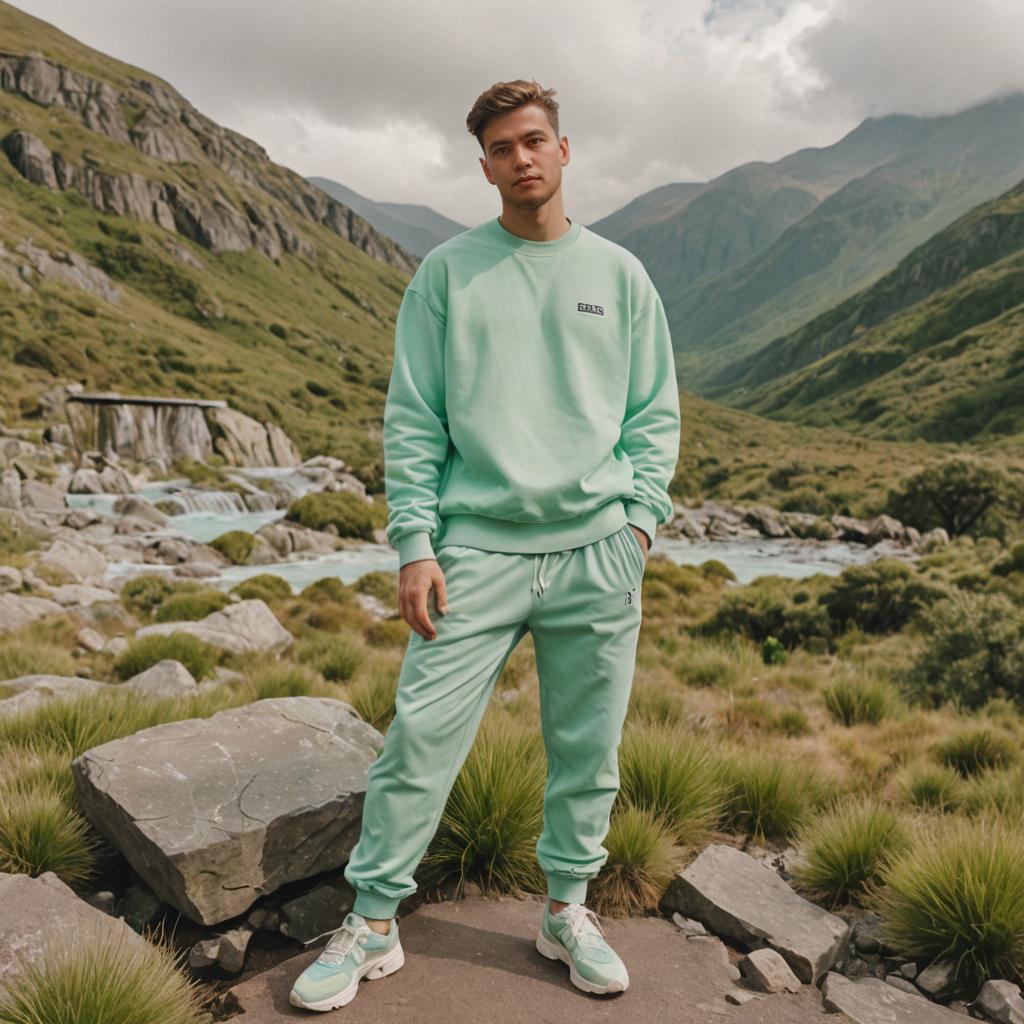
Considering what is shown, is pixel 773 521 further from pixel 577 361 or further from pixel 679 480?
pixel 577 361

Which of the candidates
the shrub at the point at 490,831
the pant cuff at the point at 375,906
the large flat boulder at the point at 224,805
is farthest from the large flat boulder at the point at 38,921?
the shrub at the point at 490,831

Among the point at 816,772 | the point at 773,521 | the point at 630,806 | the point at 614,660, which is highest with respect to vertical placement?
the point at 614,660

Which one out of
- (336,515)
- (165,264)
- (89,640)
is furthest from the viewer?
(165,264)

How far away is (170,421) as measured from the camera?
4106 centimetres

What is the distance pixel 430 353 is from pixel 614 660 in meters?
1.33

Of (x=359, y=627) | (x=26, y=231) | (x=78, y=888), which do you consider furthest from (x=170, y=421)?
(x=26, y=231)

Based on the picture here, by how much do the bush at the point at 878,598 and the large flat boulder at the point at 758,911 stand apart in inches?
463

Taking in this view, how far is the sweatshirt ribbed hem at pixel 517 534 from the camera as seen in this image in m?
2.80

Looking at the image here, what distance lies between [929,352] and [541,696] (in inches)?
5268

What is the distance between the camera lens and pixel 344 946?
104 inches

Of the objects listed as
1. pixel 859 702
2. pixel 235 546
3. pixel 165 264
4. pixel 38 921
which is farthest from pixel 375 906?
pixel 165 264

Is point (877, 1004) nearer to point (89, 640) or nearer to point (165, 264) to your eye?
point (89, 640)

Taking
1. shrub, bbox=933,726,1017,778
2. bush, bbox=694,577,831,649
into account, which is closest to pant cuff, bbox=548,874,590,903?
shrub, bbox=933,726,1017,778

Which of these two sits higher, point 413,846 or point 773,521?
point 413,846
